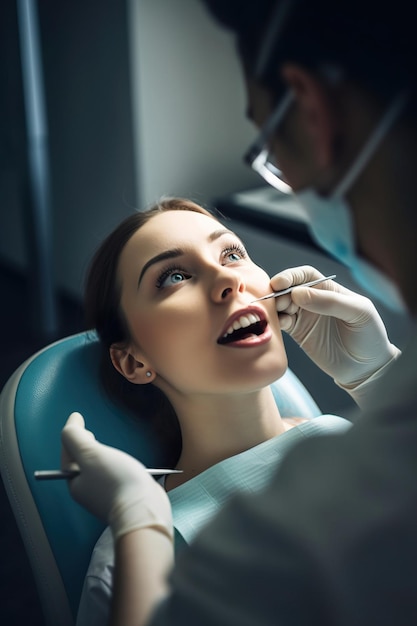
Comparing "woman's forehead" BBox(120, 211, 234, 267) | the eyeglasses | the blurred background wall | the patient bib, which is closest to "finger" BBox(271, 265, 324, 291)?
"woman's forehead" BBox(120, 211, 234, 267)

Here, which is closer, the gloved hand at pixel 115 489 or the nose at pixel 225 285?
the gloved hand at pixel 115 489

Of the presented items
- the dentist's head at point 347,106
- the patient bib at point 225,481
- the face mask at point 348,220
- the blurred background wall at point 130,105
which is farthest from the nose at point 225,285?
the blurred background wall at point 130,105

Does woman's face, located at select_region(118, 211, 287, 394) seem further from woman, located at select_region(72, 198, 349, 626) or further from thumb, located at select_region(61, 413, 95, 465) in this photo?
thumb, located at select_region(61, 413, 95, 465)

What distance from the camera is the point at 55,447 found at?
1.20 m

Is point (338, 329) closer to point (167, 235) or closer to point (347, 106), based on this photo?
point (167, 235)

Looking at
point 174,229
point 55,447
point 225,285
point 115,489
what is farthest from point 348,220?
point 55,447

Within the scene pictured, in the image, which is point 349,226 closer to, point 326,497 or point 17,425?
point 326,497

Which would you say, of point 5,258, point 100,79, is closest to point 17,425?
point 100,79

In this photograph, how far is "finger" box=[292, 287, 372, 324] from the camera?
1209mm

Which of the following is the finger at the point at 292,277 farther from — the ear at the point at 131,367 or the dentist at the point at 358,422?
the dentist at the point at 358,422

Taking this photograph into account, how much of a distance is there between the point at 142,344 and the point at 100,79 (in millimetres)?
1882

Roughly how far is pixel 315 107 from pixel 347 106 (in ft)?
0.08

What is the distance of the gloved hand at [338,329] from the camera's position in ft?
4.00

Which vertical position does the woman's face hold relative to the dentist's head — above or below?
below
